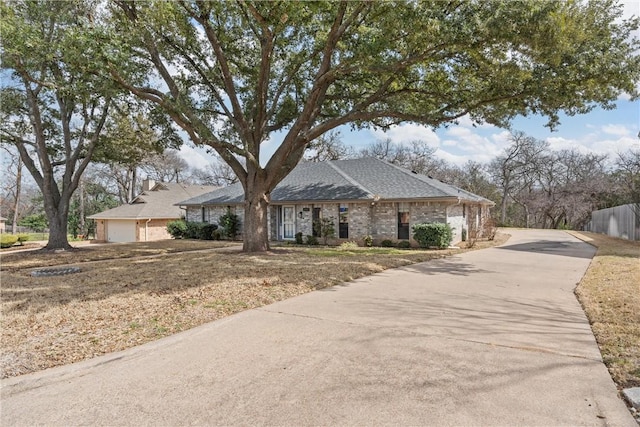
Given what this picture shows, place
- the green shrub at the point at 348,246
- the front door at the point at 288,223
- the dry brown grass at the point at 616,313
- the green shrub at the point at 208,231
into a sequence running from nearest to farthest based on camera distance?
the dry brown grass at the point at 616,313 < the green shrub at the point at 348,246 < the front door at the point at 288,223 < the green shrub at the point at 208,231

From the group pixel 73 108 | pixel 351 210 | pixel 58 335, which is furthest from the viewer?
pixel 351 210

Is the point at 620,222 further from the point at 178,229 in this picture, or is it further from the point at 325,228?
the point at 178,229

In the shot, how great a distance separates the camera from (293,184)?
69.6 ft

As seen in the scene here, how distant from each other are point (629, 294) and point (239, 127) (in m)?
11.5

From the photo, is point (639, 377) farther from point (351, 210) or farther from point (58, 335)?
point (351, 210)

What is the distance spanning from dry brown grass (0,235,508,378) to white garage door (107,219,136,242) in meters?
17.9

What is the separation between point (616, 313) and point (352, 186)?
13687 mm

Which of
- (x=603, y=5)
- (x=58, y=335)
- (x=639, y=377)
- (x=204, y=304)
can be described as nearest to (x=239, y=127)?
(x=204, y=304)

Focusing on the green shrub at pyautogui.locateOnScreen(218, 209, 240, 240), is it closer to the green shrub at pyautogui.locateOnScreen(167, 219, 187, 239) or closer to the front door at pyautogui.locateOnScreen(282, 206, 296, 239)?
the front door at pyautogui.locateOnScreen(282, 206, 296, 239)

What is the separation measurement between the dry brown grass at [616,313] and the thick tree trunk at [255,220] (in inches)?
373

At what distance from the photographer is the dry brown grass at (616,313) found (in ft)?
11.8

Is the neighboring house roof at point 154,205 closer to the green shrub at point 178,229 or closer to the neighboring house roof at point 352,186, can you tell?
the green shrub at point 178,229

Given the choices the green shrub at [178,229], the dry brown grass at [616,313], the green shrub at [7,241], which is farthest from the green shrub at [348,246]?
the green shrub at [7,241]

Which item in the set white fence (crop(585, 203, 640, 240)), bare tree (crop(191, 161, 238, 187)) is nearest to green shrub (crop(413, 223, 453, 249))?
white fence (crop(585, 203, 640, 240))
